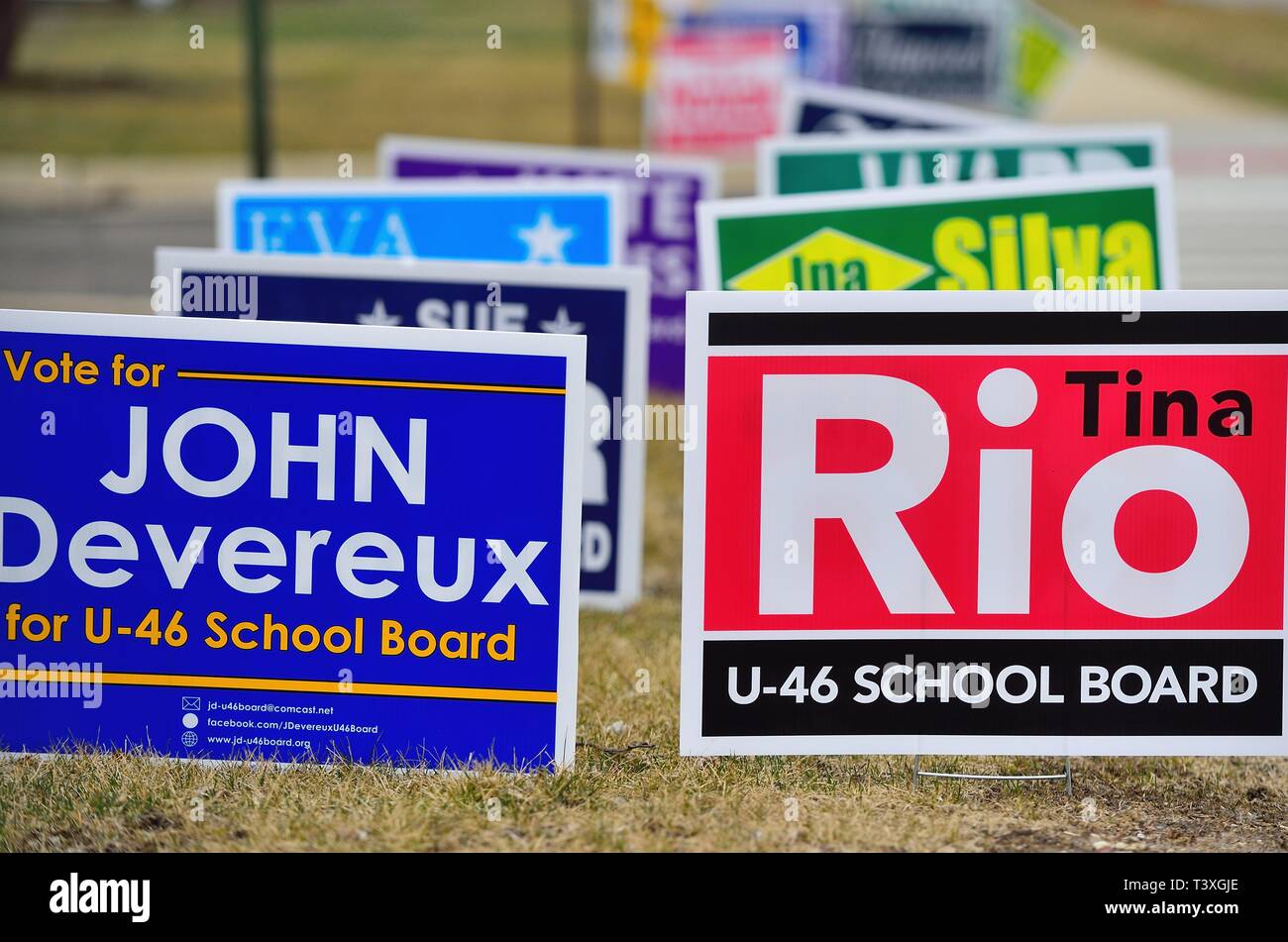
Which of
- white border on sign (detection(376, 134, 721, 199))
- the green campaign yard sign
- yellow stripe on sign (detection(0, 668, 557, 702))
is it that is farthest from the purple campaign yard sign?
yellow stripe on sign (detection(0, 668, 557, 702))

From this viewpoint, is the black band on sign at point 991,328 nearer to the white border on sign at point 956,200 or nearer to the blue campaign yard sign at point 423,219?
the white border on sign at point 956,200

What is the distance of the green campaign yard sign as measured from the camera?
22.6 feet

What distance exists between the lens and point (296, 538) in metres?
3.86

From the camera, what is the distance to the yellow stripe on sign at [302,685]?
12.6ft

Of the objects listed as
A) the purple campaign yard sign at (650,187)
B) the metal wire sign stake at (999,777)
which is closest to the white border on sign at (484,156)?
the purple campaign yard sign at (650,187)

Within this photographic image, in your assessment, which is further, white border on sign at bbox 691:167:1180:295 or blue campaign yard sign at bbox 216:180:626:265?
blue campaign yard sign at bbox 216:180:626:265

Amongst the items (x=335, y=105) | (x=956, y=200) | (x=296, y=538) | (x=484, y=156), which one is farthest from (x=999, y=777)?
(x=335, y=105)

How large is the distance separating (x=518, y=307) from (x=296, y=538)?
1.97 meters

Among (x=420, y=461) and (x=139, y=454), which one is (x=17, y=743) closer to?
(x=139, y=454)

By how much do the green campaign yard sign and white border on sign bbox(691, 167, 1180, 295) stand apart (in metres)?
1.25

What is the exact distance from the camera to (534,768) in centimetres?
382

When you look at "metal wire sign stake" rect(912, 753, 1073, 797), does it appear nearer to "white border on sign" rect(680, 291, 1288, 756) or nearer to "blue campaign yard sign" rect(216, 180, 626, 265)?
"white border on sign" rect(680, 291, 1288, 756)

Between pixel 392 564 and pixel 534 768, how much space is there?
1.97 feet

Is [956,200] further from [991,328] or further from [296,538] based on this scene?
[296,538]
